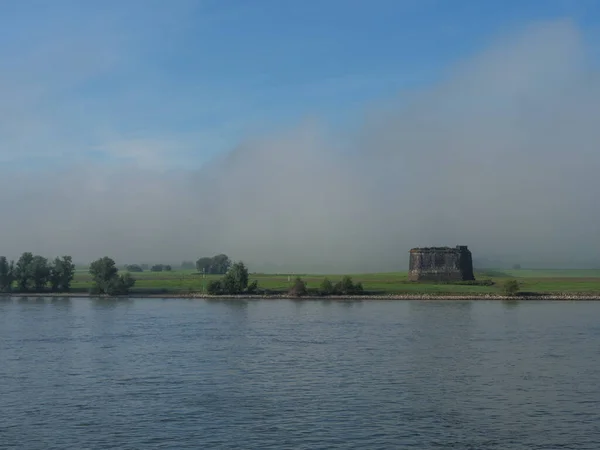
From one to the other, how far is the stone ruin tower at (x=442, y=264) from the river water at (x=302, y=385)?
75865mm

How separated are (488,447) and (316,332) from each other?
36.1 meters

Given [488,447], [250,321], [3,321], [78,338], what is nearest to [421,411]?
Answer: [488,447]

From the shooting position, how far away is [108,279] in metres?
126

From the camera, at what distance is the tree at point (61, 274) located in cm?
13338

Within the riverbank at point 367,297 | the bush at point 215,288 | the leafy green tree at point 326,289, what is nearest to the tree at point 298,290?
the riverbank at point 367,297

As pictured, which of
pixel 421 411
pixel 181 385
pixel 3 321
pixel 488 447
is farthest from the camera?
pixel 3 321

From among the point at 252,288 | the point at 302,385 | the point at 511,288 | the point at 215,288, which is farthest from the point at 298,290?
the point at 302,385

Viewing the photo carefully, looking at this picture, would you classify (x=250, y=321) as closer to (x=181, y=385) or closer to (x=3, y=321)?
(x=3, y=321)

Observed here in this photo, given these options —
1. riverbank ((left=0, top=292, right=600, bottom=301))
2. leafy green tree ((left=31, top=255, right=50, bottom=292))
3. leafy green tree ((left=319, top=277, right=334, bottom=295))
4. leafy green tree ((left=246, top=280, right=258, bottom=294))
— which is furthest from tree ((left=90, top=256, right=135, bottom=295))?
leafy green tree ((left=319, top=277, right=334, bottom=295))

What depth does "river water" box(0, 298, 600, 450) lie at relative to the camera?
2662 centimetres

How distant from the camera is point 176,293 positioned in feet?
407

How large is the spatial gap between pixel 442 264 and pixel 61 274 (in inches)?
2995

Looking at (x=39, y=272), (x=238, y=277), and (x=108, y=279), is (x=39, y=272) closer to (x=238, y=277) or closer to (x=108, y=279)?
(x=108, y=279)

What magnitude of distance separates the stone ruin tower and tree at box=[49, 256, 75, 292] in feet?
228
